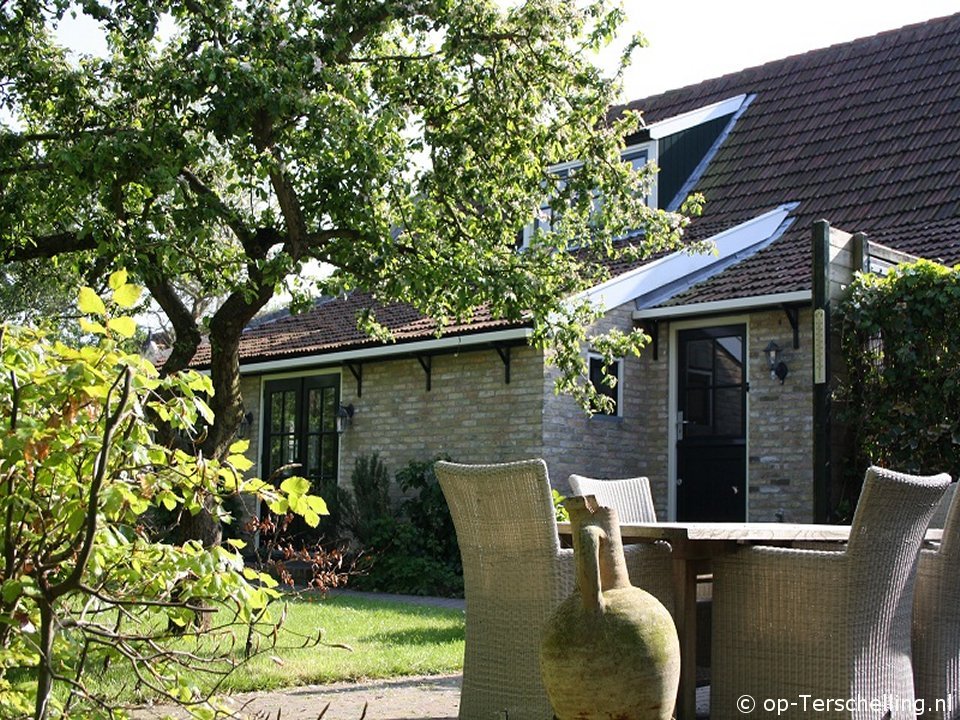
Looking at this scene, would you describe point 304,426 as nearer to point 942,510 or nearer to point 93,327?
point 942,510

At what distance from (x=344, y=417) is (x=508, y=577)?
1178 cm

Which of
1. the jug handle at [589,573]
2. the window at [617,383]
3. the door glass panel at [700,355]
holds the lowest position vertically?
the jug handle at [589,573]

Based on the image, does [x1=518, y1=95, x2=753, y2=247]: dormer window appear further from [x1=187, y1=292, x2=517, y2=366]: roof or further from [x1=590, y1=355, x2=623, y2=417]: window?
[x1=590, y1=355, x2=623, y2=417]: window

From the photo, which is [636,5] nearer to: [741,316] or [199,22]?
[199,22]

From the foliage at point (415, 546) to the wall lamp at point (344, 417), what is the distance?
180cm

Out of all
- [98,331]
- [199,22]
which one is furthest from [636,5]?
[98,331]

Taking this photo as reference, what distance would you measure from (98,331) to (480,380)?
461 inches

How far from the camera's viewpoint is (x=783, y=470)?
12.4m

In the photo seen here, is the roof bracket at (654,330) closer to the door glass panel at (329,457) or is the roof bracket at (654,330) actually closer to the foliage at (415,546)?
the foliage at (415,546)

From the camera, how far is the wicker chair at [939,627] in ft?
16.1

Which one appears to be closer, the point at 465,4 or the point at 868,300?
the point at 465,4

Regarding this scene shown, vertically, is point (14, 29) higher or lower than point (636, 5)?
lower

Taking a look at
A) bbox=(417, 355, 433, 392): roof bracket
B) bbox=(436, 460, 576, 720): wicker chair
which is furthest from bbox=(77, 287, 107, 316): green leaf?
bbox=(417, 355, 433, 392): roof bracket

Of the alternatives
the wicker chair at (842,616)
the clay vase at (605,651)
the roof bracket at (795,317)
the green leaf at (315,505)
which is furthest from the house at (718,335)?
the green leaf at (315,505)
